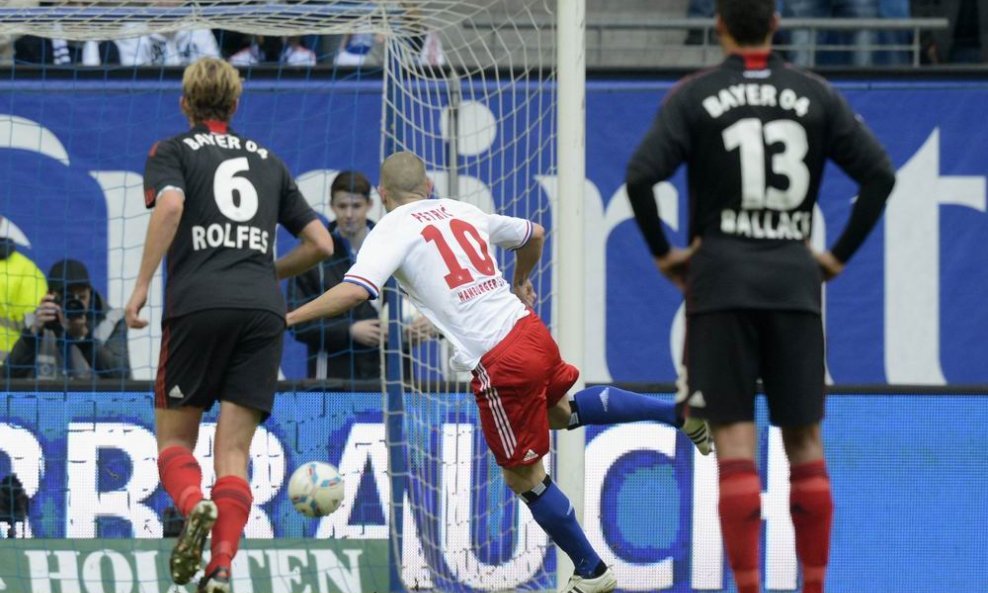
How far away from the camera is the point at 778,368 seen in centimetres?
482

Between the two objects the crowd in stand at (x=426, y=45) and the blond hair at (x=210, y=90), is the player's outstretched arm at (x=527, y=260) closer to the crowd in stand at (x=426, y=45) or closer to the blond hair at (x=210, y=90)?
the blond hair at (x=210, y=90)

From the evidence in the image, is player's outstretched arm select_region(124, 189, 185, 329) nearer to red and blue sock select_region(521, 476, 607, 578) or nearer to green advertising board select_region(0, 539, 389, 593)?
red and blue sock select_region(521, 476, 607, 578)

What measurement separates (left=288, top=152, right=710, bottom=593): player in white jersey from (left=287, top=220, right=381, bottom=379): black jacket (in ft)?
6.50

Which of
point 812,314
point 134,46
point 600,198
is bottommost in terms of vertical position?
point 812,314

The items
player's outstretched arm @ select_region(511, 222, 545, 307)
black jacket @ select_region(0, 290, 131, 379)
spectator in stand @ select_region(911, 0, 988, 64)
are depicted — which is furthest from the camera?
spectator in stand @ select_region(911, 0, 988, 64)

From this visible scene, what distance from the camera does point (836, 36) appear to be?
12.0 m

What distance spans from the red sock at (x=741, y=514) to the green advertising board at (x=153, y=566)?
329cm

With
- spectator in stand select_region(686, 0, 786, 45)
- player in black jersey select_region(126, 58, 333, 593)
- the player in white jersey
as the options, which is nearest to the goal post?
the player in white jersey

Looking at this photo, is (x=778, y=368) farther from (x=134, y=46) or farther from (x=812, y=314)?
(x=134, y=46)

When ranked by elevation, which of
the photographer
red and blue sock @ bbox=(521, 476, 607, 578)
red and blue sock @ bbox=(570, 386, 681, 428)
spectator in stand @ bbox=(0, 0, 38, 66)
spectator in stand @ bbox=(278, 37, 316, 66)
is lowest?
red and blue sock @ bbox=(521, 476, 607, 578)

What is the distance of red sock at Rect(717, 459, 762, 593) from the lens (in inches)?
187

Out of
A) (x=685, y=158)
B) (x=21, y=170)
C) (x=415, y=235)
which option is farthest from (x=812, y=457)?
(x=21, y=170)

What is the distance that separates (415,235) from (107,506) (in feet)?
8.39

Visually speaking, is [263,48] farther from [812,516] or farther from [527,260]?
[812,516]
